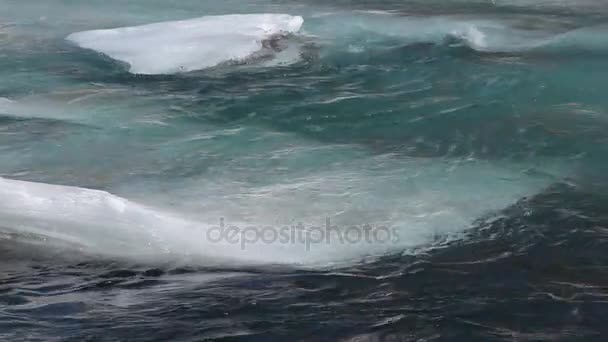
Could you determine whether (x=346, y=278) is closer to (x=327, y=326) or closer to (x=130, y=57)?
(x=327, y=326)

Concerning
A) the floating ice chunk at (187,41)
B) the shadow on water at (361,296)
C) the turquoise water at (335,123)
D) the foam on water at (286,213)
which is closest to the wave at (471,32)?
the turquoise water at (335,123)

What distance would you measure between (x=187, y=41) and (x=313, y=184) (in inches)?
147

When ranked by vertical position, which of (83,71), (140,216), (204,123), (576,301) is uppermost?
(83,71)

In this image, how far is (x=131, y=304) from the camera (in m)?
4.52

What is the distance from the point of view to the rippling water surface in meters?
4.45

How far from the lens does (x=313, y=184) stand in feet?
20.3

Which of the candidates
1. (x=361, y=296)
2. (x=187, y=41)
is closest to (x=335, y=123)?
(x=187, y=41)

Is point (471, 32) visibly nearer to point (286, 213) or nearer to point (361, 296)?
point (286, 213)

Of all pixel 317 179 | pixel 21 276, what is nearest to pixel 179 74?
pixel 317 179

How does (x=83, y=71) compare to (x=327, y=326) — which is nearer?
(x=327, y=326)

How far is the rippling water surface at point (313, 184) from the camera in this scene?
4.45 meters

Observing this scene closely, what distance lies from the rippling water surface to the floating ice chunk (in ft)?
0.15

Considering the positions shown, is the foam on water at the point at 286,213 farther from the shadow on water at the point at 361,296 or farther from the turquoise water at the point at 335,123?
the shadow on water at the point at 361,296

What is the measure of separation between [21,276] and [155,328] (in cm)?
103
